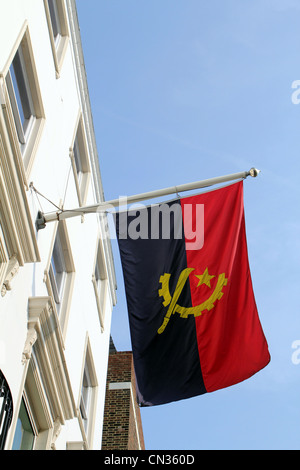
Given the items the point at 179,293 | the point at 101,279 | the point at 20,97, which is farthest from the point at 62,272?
the point at 101,279

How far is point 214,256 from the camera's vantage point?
31.9 ft

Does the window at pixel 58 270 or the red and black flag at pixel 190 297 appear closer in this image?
the red and black flag at pixel 190 297

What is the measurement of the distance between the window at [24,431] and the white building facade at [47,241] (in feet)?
0.07

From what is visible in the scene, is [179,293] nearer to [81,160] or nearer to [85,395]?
[85,395]

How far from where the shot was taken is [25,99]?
10820 millimetres

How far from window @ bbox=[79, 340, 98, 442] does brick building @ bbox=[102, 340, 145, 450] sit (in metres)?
5.82

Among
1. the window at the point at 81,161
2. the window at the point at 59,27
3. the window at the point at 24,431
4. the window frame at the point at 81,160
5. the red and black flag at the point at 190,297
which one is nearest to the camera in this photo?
the red and black flag at the point at 190,297

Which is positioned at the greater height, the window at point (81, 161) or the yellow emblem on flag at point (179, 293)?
the window at point (81, 161)

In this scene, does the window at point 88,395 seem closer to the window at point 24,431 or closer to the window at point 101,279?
the window at point 101,279

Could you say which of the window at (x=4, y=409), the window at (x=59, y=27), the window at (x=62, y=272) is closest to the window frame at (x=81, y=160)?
the window at (x=59, y=27)

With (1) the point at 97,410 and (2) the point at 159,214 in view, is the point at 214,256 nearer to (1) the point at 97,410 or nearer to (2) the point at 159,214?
(2) the point at 159,214

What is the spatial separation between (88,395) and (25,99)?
7471mm

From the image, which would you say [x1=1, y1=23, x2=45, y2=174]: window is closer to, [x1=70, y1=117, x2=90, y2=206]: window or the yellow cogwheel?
the yellow cogwheel

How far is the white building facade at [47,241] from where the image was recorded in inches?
346
